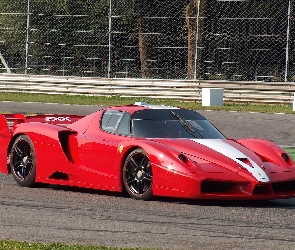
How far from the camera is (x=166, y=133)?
420 inches

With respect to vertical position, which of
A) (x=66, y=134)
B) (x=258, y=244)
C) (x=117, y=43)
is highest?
(x=117, y=43)

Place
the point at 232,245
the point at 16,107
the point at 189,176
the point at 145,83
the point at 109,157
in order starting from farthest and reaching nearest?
the point at 145,83 < the point at 16,107 < the point at 109,157 < the point at 189,176 < the point at 232,245

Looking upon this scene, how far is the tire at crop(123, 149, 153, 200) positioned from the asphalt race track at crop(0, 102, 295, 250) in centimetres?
11

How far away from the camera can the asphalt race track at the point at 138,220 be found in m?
7.42

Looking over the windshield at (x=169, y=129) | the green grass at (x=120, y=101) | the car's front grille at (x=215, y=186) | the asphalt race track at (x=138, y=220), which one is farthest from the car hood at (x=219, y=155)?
the green grass at (x=120, y=101)

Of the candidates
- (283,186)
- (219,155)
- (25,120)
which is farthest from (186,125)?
(25,120)

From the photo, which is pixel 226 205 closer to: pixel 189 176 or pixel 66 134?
pixel 189 176

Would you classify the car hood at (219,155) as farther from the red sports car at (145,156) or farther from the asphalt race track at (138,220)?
the asphalt race track at (138,220)

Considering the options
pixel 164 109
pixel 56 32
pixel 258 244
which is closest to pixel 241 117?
pixel 56 32

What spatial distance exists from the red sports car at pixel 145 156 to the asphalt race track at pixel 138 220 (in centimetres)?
16

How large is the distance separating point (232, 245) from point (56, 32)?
23898 mm

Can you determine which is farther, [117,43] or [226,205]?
[117,43]

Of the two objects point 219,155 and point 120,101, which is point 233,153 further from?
point 120,101

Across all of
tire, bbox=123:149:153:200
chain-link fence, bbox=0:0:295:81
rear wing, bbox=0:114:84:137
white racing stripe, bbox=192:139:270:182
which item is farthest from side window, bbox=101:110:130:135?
chain-link fence, bbox=0:0:295:81
